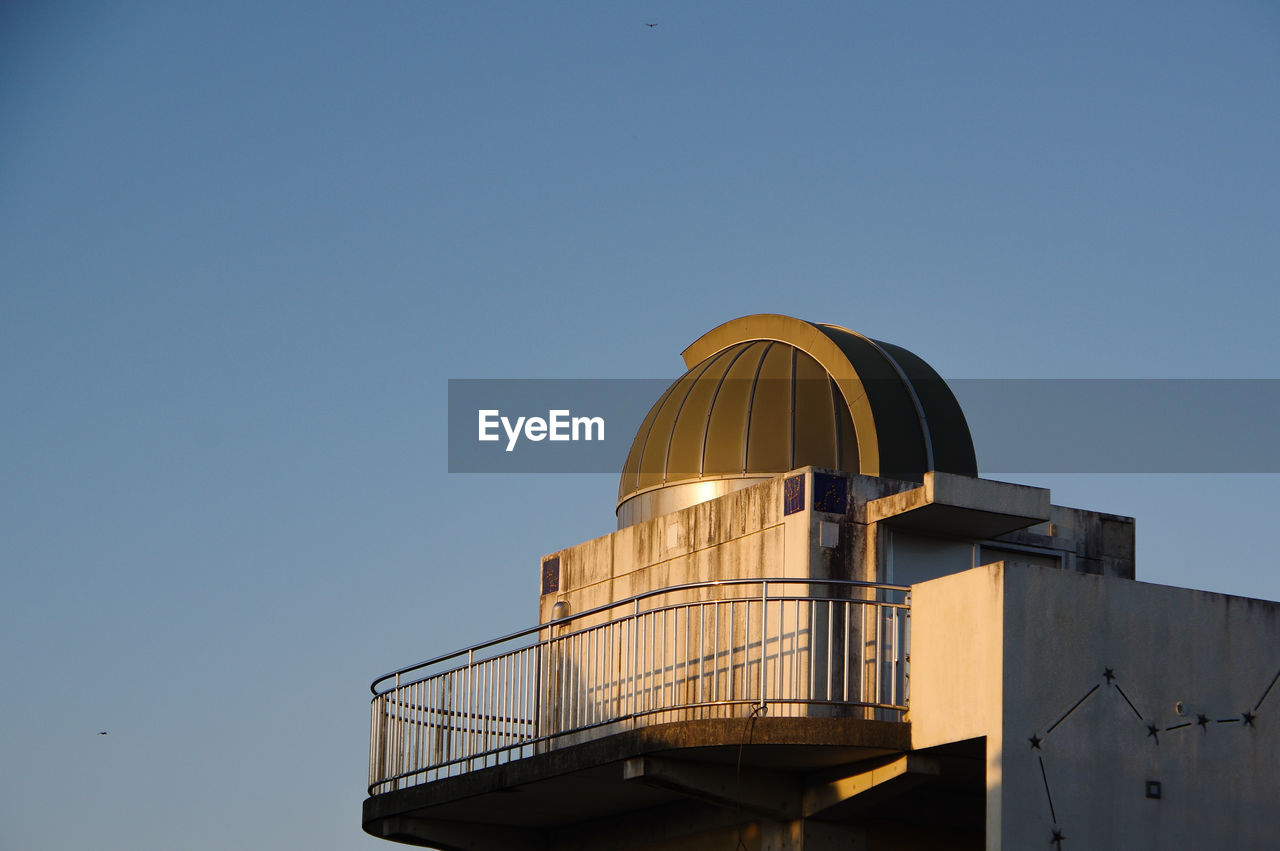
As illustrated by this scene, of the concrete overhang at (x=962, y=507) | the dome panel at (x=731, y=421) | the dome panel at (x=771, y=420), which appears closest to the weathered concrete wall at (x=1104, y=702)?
the concrete overhang at (x=962, y=507)

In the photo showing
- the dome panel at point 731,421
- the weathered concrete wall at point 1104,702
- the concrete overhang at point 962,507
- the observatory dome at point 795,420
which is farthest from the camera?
the dome panel at point 731,421

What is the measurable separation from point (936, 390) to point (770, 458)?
2211 mm

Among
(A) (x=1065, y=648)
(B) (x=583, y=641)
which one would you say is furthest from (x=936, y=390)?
(A) (x=1065, y=648)

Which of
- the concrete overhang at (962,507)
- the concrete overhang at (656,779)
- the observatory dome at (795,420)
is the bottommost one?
the concrete overhang at (656,779)

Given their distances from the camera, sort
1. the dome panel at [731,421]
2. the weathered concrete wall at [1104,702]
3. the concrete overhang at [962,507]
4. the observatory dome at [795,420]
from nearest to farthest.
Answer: the weathered concrete wall at [1104,702], the concrete overhang at [962,507], the observatory dome at [795,420], the dome panel at [731,421]

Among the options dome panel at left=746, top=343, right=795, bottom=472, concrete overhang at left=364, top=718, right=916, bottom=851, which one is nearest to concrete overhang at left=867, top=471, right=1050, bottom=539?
dome panel at left=746, top=343, right=795, bottom=472

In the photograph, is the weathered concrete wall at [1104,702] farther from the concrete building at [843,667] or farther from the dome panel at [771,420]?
the dome panel at [771,420]

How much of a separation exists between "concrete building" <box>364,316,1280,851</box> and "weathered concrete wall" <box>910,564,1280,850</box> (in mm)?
23

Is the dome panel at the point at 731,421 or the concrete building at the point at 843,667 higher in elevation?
the dome panel at the point at 731,421

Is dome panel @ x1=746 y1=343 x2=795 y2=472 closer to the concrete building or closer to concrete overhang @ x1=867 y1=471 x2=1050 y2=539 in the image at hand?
the concrete building

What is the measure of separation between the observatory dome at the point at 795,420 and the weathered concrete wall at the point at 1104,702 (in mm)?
4178

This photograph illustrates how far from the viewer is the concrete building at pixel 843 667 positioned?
49.9 ft

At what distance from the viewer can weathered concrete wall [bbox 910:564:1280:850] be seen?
48.6 feet

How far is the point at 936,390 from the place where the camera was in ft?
69.1
